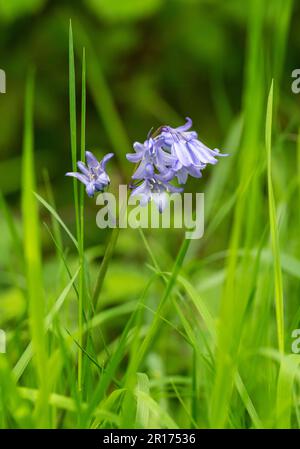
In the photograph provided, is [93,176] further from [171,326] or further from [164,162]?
[171,326]

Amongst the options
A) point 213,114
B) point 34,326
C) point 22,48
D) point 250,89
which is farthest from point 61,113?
point 34,326

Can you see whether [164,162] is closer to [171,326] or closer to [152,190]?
[152,190]

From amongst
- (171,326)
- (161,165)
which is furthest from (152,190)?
(171,326)

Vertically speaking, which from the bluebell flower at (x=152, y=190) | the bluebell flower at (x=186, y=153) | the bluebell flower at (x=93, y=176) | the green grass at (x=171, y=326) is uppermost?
the bluebell flower at (x=186, y=153)

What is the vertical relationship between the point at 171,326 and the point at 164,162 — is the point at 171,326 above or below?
below

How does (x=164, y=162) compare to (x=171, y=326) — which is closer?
(x=164, y=162)

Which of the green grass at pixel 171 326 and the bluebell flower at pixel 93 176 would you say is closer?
the green grass at pixel 171 326

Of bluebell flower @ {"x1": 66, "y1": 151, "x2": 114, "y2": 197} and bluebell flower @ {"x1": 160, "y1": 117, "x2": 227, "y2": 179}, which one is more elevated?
bluebell flower @ {"x1": 160, "y1": 117, "x2": 227, "y2": 179}

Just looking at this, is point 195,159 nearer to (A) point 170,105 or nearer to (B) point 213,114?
(B) point 213,114
